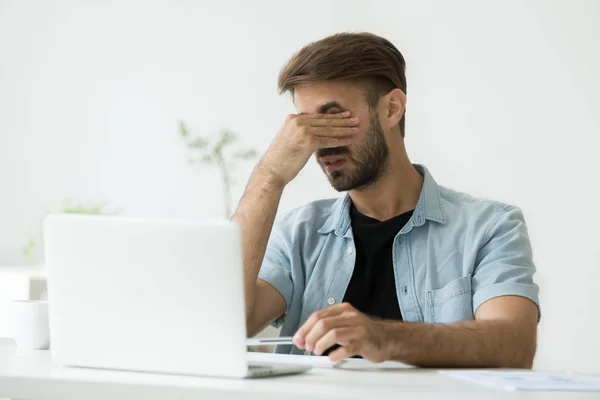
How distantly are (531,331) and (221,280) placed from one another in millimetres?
742

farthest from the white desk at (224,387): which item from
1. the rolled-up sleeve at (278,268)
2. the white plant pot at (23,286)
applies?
the white plant pot at (23,286)

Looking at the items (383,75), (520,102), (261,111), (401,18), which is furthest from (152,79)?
(383,75)

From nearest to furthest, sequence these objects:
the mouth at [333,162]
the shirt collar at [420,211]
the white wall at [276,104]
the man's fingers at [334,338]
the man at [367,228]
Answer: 1. the man's fingers at [334,338]
2. the man at [367,228]
3. the shirt collar at [420,211]
4. the mouth at [333,162]
5. the white wall at [276,104]

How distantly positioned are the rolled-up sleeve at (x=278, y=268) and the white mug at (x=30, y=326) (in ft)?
1.88

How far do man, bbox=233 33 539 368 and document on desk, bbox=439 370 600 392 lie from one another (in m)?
0.32

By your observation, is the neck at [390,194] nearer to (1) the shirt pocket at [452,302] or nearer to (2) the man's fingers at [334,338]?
(1) the shirt pocket at [452,302]

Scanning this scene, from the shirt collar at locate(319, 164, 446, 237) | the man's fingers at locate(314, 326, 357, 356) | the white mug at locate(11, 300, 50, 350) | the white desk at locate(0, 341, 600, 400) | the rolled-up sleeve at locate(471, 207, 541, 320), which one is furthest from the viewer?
the shirt collar at locate(319, 164, 446, 237)

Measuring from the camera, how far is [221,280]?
1151mm

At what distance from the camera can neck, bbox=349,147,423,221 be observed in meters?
2.04

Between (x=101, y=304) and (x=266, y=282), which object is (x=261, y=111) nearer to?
(x=266, y=282)

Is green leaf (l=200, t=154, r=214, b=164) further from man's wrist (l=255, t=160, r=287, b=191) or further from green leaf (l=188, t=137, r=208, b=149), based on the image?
man's wrist (l=255, t=160, r=287, b=191)

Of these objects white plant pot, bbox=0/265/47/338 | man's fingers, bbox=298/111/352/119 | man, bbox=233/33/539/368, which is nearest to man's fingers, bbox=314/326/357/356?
man, bbox=233/33/539/368

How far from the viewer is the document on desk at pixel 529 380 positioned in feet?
3.72

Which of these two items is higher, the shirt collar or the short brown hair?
the short brown hair
